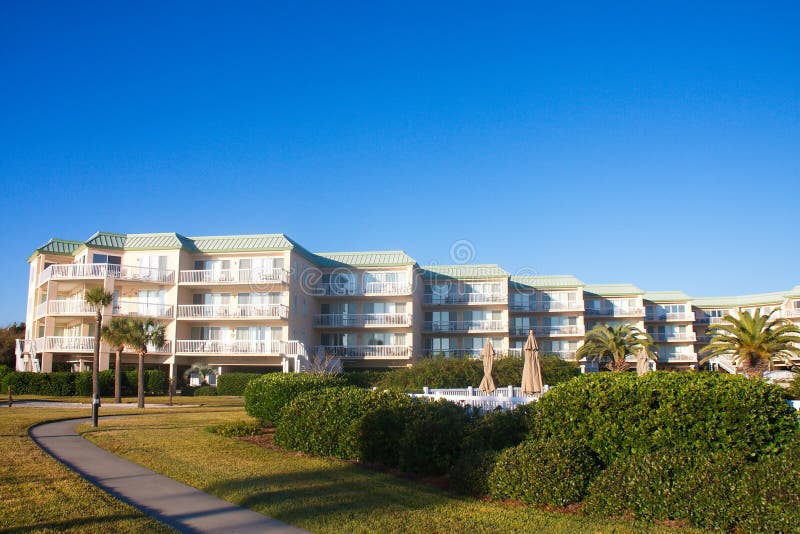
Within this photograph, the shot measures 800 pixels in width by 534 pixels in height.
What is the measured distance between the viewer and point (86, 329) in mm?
46500

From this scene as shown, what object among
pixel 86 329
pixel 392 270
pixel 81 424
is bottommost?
pixel 81 424

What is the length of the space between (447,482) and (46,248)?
46.8 metres

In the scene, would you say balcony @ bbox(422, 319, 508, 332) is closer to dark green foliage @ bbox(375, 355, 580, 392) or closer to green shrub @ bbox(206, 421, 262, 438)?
dark green foliage @ bbox(375, 355, 580, 392)

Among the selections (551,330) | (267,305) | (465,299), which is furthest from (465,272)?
(267,305)

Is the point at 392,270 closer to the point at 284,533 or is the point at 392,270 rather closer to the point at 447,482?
the point at 447,482

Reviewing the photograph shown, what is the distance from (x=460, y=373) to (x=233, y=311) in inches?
649

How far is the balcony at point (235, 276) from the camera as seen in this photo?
4641 centimetres

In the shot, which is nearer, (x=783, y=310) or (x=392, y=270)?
(x=392, y=270)

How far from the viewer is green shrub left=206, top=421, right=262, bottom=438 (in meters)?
18.5

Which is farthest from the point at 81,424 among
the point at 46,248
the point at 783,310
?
the point at 783,310

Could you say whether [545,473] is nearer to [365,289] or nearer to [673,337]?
[365,289]

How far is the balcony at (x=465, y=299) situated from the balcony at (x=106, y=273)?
70.5 feet

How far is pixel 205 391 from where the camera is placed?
43.4m

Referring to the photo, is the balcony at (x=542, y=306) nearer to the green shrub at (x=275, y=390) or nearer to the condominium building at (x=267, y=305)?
the condominium building at (x=267, y=305)
